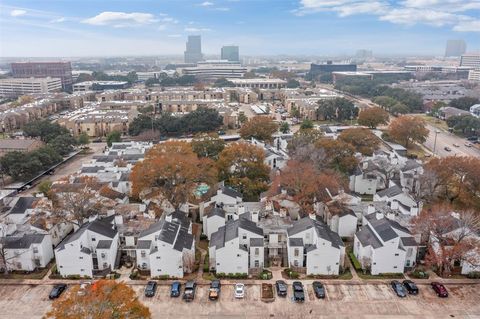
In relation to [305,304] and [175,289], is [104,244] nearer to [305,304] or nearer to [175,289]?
[175,289]

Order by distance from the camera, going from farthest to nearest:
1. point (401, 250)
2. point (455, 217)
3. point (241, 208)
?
point (241, 208)
point (455, 217)
point (401, 250)

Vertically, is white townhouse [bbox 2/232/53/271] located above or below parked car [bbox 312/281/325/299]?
above

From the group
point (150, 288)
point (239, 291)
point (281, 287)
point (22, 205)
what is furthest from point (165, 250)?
point (22, 205)

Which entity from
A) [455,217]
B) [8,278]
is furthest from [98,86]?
[455,217]

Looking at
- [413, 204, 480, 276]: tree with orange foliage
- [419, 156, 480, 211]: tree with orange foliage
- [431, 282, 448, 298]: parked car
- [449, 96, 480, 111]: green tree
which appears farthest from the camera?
[449, 96, 480, 111]: green tree

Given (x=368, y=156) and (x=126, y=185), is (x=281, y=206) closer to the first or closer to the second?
(x=126, y=185)

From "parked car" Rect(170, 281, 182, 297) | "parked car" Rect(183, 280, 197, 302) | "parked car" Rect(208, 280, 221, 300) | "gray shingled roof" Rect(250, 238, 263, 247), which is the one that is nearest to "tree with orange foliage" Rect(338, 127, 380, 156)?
"gray shingled roof" Rect(250, 238, 263, 247)

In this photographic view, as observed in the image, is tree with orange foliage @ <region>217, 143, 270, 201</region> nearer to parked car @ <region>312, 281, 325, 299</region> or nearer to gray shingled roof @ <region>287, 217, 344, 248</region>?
gray shingled roof @ <region>287, 217, 344, 248</region>
